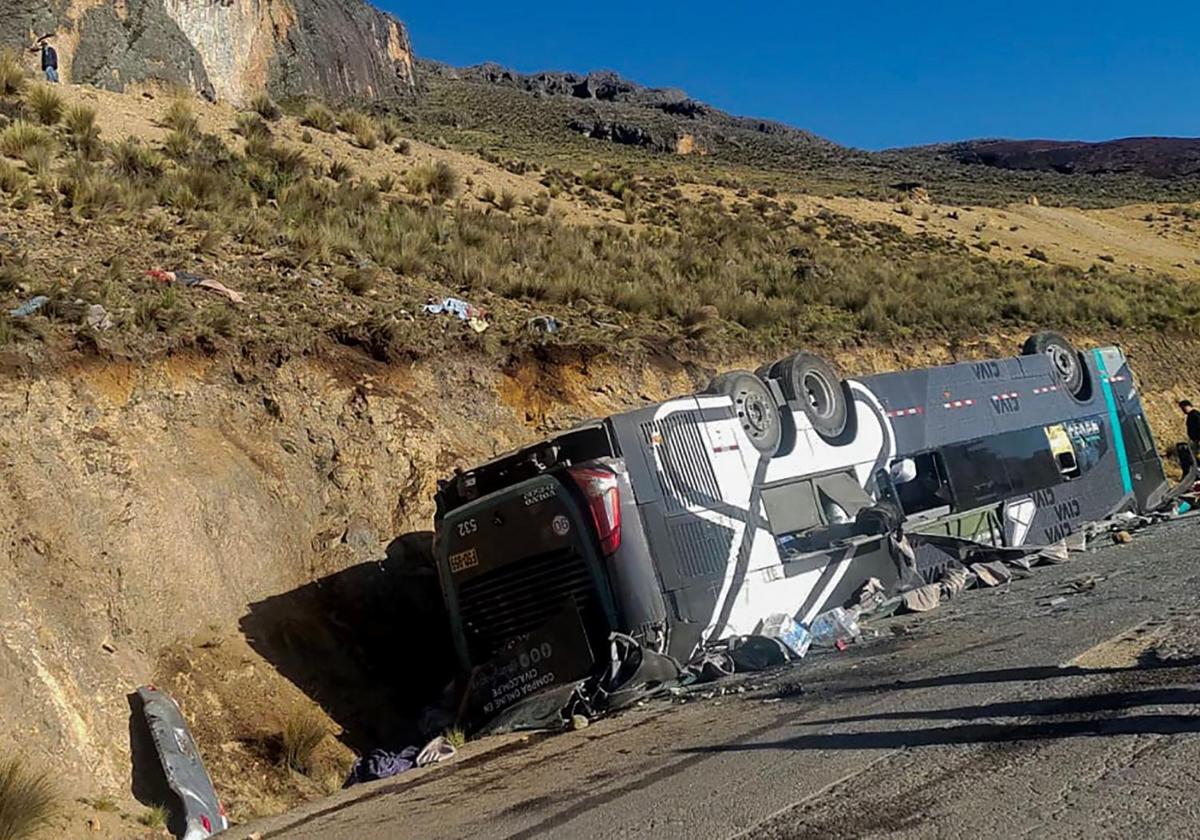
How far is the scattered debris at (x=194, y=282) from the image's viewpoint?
46.3 feet

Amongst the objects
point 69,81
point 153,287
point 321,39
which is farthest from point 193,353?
point 321,39

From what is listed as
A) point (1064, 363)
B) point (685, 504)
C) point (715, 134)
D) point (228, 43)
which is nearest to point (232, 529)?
point (685, 504)

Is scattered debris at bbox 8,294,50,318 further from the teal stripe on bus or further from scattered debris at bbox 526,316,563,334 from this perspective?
the teal stripe on bus

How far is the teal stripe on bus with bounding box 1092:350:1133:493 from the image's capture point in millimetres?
15328

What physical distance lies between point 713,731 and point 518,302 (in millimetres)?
12104

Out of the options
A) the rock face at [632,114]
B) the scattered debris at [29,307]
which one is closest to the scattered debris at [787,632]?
the scattered debris at [29,307]

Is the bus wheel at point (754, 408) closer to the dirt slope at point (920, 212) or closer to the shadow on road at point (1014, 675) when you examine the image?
the shadow on road at point (1014, 675)

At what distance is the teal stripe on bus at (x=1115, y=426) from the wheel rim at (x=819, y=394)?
6.17 m

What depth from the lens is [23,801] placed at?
6.98 meters

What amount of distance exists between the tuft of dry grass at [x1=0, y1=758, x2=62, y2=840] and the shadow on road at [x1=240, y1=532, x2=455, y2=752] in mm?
2831

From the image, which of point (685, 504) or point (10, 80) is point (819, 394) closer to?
point (685, 504)

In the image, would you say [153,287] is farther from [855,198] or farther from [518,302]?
[855,198]

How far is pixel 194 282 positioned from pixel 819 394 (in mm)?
8084

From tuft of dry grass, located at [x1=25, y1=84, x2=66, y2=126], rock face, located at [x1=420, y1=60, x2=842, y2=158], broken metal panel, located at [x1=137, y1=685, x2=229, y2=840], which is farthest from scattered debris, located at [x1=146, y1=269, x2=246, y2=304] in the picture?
rock face, located at [x1=420, y1=60, x2=842, y2=158]
